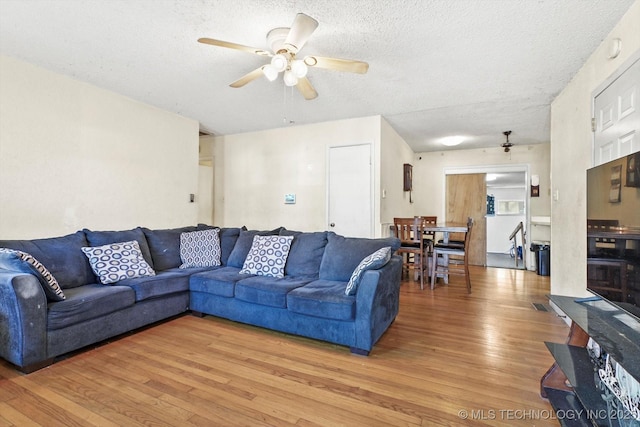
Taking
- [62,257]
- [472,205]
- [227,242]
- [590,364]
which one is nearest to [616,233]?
[590,364]

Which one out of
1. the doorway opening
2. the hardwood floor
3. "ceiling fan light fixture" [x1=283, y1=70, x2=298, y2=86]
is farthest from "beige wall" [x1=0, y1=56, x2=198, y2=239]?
the doorway opening

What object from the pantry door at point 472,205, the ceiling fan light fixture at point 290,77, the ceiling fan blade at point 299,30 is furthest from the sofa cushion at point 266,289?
the pantry door at point 472,205

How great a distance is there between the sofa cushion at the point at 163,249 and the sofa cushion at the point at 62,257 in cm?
64

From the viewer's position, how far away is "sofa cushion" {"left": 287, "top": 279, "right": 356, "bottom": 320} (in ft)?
7.45

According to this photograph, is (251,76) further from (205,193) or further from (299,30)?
(205,193)

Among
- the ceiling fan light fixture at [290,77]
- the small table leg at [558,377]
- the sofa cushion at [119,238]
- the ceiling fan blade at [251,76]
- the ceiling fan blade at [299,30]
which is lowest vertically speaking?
the small table leg at [558,377]

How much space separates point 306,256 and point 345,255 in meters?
0.45

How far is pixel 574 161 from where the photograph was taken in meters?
2.90

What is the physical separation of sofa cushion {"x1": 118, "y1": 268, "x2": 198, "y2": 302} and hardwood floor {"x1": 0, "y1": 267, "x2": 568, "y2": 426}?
1.10 feet

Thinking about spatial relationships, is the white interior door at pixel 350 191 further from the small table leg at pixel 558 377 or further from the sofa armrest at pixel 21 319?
the sofa armrest at pixel 21 319

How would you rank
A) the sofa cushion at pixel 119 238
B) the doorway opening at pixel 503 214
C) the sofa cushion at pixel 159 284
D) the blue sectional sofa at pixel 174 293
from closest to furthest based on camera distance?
the blue sectional sofa at pixel 174 293 < the sofa cushion at pixel 159 284 < the sofa cushion at pixel 119 238 < the doorway opening at pixel 503 214

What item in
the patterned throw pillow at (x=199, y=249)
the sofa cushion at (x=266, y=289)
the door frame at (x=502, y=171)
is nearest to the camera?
the sofa cushion at (x=266, y=289)

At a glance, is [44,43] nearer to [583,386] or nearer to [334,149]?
[334,149]

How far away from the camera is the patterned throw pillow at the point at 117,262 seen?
9.00 feet
